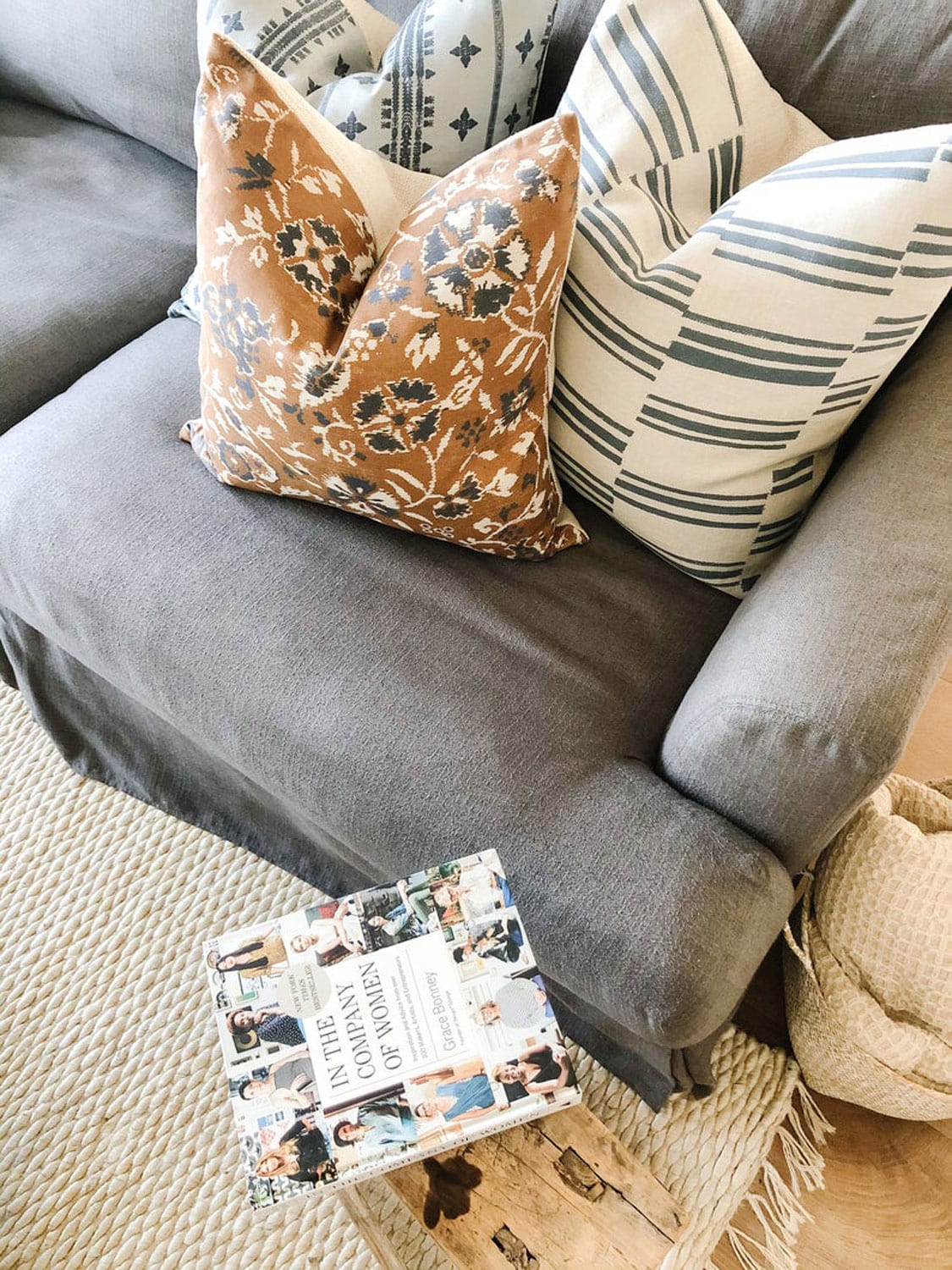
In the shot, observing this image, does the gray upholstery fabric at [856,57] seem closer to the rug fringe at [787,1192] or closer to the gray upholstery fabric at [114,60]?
the gray upholstery fabric at [114,60]

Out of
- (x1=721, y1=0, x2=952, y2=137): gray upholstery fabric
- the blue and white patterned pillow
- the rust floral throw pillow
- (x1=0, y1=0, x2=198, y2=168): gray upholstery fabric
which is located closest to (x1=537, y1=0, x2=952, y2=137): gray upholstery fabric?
(x1=721, y1=0, x2=952, y2=137): gray upholstery fabric

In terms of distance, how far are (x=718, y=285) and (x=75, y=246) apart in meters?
1.04

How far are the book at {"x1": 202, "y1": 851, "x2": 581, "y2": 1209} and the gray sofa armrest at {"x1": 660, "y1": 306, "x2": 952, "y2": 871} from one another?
252mm

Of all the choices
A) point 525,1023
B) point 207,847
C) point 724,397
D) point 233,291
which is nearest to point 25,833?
point 207,847

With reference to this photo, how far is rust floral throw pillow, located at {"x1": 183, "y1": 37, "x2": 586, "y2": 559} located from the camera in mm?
828

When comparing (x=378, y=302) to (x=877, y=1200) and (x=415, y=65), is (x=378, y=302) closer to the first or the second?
(x=415, y=65)

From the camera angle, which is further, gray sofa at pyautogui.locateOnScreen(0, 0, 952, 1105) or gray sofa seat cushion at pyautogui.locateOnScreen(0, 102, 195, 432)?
gray sofa seat cushion at pyautogui.locateOnScreen(0, 102, 195, 432)

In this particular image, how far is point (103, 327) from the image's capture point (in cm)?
134

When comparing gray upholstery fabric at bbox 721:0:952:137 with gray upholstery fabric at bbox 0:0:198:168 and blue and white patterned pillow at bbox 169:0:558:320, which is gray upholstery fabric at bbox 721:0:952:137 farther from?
gray upholstery fabric at bbox 0:0:198:168

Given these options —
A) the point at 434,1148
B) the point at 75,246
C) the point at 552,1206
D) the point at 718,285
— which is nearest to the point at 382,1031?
the point at 434,1148

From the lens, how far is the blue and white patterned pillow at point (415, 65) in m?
1.01

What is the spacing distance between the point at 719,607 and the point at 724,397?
25cm

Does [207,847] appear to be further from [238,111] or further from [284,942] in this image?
Answer: [238,111]

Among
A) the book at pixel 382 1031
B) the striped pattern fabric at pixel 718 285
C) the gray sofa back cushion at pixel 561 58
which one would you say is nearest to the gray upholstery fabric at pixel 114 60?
the gray sofa back cushion at pixel 561 58
